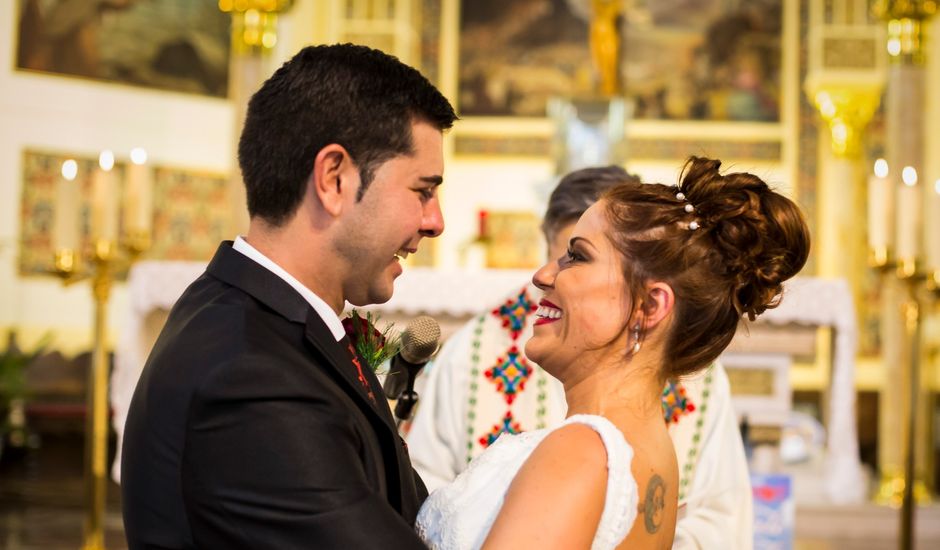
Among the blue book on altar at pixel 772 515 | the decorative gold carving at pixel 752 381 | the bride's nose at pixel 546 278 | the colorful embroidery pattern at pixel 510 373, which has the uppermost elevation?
the bride's nose at pixel 546 278

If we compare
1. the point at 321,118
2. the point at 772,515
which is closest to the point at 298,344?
the point at 321,118

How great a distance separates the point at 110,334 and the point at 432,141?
10.3 m

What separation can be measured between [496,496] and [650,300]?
18.0 inches

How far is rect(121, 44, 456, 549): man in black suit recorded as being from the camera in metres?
1.74

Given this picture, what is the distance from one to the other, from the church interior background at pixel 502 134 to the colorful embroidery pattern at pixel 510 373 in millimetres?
4581

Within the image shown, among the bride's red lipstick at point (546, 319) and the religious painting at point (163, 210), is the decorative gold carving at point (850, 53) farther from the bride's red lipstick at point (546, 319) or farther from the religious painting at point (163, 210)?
the bride's red lipstick at point (546, 319)

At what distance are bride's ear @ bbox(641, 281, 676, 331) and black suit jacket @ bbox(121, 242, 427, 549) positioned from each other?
59 centimetres

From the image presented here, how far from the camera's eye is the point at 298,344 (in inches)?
75.8

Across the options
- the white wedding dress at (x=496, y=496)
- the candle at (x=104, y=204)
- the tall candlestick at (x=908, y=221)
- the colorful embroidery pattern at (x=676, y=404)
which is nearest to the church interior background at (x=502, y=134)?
the tall candlestick at (x=908, y=221)

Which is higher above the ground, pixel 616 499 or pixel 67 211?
pixel 67 211

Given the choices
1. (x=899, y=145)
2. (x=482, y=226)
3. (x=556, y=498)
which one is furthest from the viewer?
(x=899, y=145)

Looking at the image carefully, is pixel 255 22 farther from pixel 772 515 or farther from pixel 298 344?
pixel 298 344

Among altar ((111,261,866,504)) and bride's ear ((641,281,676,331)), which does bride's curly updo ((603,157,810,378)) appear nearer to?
bride's ear ((641,281,676,331))

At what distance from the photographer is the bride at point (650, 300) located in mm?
2139
